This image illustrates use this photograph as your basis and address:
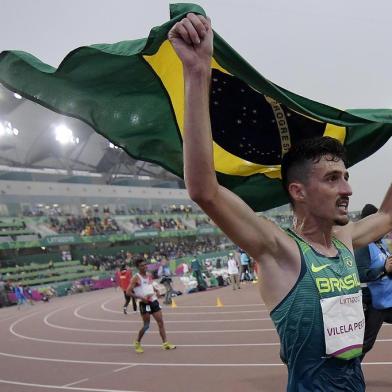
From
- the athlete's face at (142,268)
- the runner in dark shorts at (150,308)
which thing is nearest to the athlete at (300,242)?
the runner in dark shorts at (150,308)

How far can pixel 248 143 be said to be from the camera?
2.69 metres

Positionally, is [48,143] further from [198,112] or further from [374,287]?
[198,112]

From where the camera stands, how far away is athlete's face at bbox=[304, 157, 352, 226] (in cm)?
188

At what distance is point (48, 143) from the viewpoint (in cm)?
4712

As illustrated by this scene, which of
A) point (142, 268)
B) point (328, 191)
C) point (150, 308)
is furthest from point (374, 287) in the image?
point (142, 268)

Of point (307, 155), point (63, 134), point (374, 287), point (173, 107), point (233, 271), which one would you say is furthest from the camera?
point (63, 134)

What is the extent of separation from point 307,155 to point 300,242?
0.33 metres

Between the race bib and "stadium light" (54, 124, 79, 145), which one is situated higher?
"stadium light" (54, 124, 79, 145)

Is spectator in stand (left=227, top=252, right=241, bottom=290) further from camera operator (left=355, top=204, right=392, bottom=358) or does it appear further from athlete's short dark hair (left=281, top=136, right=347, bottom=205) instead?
athlete's short dark hair (left=281, top=136, right=347, bottom=205)

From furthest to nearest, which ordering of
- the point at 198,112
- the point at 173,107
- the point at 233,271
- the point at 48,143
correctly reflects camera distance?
the point at 48,143 → the point at 233,271 → the point at 173,107 → the point at 198,112

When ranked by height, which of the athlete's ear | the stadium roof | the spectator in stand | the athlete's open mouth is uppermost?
the stadium roof

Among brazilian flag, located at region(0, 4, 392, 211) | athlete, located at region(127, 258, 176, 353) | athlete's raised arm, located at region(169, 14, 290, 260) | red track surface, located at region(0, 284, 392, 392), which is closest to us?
athlete's raised arm, located at region(169, 14, 290, 260)

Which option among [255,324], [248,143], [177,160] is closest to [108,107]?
[177,160]

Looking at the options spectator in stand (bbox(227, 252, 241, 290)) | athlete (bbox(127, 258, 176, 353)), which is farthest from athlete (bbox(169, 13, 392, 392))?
spectator in stand (bbox(227, 252, 241, 290))
